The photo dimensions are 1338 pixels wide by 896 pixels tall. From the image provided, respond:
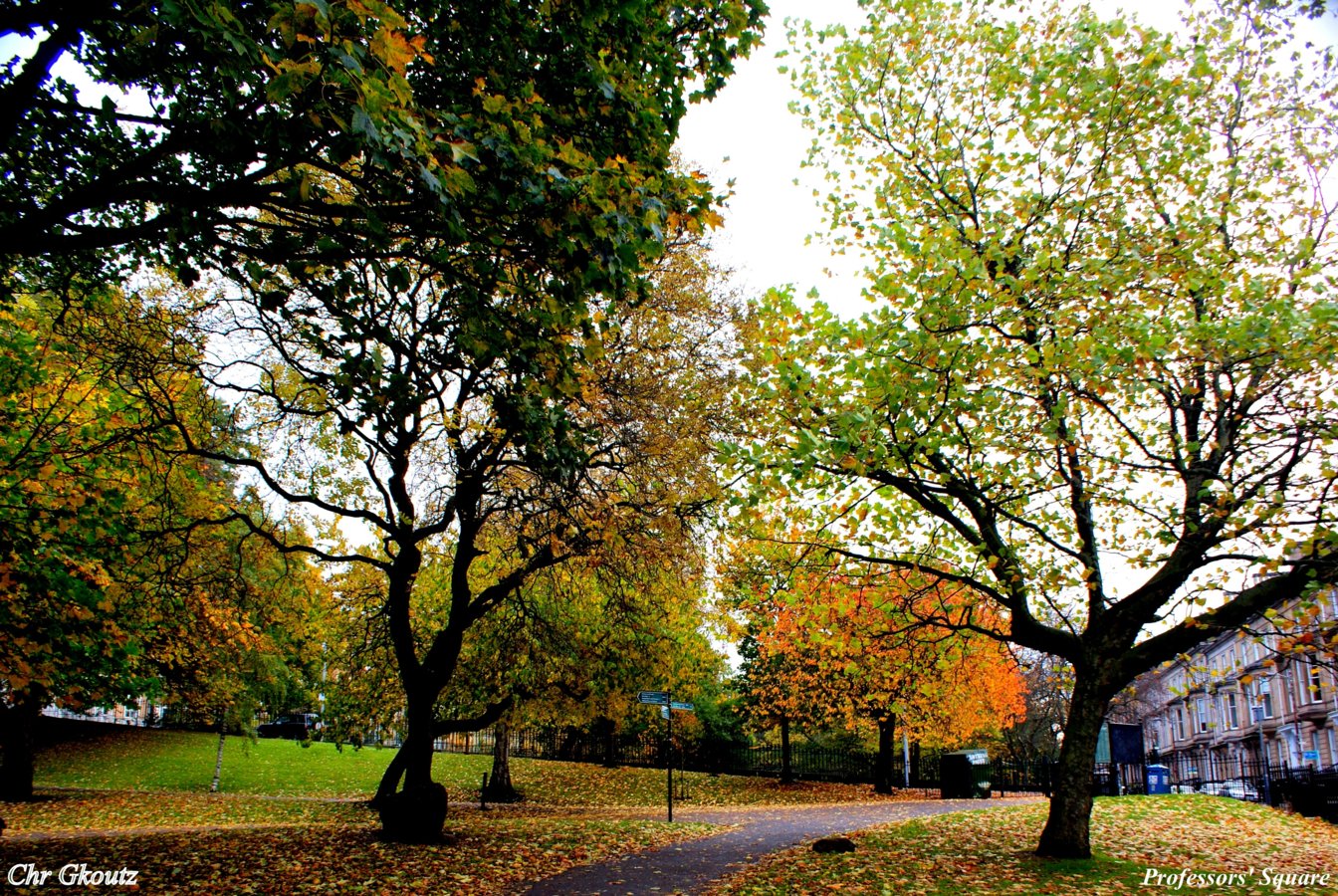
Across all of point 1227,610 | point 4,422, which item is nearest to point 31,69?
point 4,422

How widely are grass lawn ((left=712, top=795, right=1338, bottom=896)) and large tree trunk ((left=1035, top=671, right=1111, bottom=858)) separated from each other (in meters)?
0.32

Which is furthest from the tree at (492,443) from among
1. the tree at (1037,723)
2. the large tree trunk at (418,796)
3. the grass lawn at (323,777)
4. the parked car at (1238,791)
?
the tree at (1037,723)

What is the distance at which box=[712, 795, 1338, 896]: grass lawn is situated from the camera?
825 cm

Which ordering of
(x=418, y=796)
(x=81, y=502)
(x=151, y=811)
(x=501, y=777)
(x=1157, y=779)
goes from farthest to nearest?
(x=1157, y=779)
(x=501, y=777)
(x=151, y=811)
(x=418, y=796)
(x=81, y=502)

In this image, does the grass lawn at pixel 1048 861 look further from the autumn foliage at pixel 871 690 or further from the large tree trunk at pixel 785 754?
the large tree trunk at pixel 785 754

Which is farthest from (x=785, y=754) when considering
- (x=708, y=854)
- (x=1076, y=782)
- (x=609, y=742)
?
(x=1076, y=782)

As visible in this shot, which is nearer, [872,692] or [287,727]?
[872,692]

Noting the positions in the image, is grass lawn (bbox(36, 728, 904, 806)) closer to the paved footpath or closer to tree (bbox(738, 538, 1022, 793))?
tree (bbox(738, 538, 1022, 793))

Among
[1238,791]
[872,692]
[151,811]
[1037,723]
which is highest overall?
[872,692]

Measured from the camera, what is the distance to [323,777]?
27984 millimetres

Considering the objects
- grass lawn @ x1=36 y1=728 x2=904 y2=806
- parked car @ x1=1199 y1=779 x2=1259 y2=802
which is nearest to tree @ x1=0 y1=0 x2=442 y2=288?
grass lawn @ x1=36 y1=728 x2=904 y2=806

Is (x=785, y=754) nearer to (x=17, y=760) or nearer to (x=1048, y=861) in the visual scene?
(x=1048, y=861)

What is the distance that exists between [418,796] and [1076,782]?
31.0ft

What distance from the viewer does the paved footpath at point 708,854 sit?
9.25 metres
